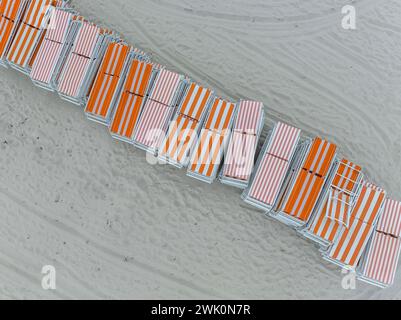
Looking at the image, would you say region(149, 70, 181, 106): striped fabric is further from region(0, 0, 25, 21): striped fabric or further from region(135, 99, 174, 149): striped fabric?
region(0, 0, 25, 21): striped fabric

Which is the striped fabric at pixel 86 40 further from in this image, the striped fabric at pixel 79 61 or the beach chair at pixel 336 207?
the beach chair at pixel 336 207

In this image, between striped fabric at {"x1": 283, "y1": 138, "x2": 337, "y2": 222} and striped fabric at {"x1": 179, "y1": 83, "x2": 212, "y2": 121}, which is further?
striped fabric at {"x1": 179, "y1": 83, "x2": 212, "y2": 121}

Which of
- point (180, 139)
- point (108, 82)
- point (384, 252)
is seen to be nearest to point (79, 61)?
point (108, 82)

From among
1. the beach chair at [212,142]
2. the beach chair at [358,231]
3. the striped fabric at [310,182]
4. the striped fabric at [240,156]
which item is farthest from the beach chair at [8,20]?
the beach chair at [358,231]

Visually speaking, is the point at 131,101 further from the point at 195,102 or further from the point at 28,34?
the point at 28,34

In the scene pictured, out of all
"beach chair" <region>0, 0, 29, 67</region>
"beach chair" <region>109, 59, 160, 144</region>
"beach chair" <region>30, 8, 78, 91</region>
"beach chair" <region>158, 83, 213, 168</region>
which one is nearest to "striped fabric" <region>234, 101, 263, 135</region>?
"beach chair" <region>158, 83, 213, 168</region>

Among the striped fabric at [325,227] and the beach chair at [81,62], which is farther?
the beach chair at [81,62]

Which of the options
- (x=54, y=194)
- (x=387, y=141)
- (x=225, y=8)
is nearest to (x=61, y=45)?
(x=54, y=194)
